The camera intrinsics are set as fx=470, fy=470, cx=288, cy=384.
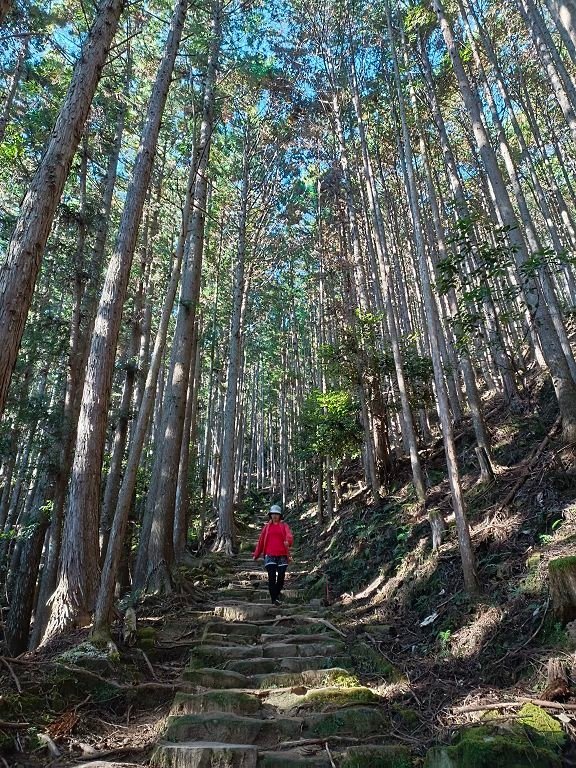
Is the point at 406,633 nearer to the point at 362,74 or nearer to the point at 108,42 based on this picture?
the point at 108,42

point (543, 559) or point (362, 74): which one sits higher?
point (362, 74)

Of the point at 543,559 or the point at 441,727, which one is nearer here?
the point at 441,727

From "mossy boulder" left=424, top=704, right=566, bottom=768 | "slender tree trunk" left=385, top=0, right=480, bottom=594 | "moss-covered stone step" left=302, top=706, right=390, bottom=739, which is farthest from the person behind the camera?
"slender tree trunk" left=385, top=0, right=480, bottom=594

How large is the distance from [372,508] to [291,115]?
12507 mm

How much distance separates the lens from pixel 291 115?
1520cm

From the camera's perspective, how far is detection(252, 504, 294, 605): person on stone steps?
7.03m

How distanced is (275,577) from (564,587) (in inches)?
182

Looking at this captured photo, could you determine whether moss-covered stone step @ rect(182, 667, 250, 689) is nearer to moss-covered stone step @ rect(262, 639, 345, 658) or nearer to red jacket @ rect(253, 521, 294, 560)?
moss-covered stone step @ rect(262, 639, 345, 658)

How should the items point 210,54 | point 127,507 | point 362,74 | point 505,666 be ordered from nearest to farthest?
point 505,666
point 127,507
point 210,54
point 362,74

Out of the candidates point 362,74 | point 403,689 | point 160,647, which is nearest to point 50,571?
point 160,647

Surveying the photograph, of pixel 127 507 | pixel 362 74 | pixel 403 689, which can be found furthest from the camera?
pixel 362 74

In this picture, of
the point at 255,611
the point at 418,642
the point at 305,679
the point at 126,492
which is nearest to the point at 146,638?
the point at 126,492

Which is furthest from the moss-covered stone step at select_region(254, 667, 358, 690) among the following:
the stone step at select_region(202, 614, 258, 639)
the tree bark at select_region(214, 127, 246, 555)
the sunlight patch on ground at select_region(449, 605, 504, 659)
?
the tree bark at select_region(214, 127, 246, 555)

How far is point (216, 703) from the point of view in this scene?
3.84m
